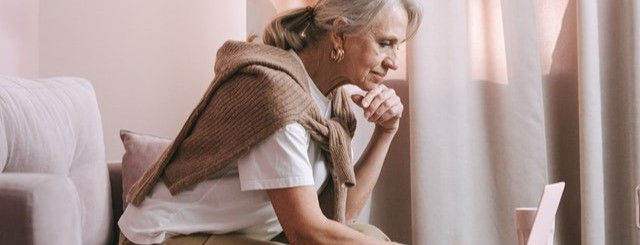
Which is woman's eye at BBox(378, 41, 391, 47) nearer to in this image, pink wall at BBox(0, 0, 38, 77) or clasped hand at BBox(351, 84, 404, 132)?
clasped hand at BBox(351, 84, 404, 132)

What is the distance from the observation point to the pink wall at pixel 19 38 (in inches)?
92.6

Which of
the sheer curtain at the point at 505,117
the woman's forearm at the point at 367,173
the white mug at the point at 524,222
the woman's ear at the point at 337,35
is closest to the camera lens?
the white mug at the point at 524,222

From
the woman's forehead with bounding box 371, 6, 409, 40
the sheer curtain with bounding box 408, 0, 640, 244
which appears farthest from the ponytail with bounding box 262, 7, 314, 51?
the sheer curtain with bounding box 408, 0, 640, 244

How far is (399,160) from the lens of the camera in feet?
8.45

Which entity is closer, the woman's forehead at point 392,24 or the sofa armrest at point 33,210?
the sofa armrest at point 33,210

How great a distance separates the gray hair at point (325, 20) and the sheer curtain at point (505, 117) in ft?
2.96

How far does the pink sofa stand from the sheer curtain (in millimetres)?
986

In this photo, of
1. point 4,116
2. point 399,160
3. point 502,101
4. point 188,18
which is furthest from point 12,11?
point 502,101

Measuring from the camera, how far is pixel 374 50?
1.50 meters

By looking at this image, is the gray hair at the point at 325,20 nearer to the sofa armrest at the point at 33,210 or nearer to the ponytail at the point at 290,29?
the ponytail at the point at 290,29

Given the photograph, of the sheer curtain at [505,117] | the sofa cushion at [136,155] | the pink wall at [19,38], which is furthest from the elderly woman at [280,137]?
the pink wall at [19,38]

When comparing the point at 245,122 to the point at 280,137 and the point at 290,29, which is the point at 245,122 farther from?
the point at 290,29

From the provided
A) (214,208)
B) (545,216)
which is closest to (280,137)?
(214,208)

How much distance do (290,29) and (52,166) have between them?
1.68ft
